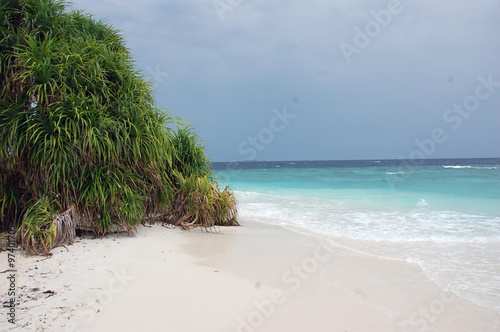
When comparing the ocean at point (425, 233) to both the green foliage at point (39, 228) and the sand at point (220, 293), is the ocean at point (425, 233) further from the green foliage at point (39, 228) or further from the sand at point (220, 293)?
the green foliage at point (39, 228)

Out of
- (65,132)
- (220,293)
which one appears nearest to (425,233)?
(220,293)

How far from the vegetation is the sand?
0.43 meters

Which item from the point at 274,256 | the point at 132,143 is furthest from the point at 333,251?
the point at 132,143

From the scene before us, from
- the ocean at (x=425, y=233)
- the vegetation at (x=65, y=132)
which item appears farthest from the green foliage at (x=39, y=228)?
A: the ocean at (x=425, y=233)

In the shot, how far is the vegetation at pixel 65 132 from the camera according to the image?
431 centimetres

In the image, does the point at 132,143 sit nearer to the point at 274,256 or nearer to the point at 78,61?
the point at 78,61

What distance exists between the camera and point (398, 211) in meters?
Answer: 9.39

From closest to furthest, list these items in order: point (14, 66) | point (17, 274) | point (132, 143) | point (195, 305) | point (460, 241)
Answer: point (195, 305) → point (17, 274) → point (14, 66) → point (132, 143) → point (460, 241)

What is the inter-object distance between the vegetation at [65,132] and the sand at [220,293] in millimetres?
426

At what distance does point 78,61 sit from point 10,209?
2191mm

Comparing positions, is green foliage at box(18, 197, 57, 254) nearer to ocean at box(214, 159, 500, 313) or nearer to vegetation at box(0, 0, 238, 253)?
vegetation at box(0, 0, 238, 253)

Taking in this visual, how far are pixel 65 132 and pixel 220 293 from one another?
9.50 feet

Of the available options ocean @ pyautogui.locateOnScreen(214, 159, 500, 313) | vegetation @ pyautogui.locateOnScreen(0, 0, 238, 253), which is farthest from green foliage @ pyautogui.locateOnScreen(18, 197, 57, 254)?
ocean @ pyautogui.locateOnScreen(214, 159, 500, 313)

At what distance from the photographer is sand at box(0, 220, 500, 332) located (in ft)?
8.87
